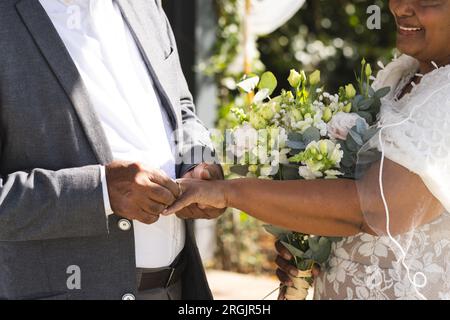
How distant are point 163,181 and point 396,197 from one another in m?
0.77

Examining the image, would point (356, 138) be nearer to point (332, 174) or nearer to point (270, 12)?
point (332, 174)

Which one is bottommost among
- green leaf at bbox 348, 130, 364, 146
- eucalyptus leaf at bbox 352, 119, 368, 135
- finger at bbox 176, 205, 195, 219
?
finger at bbox 176, 205, 195, 219

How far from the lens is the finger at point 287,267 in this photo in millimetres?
2760

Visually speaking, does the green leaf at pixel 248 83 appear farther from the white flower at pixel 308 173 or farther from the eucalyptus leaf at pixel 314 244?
the eucalyptus leaf at pixel 314 244

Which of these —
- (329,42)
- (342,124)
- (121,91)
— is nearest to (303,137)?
(342,124)

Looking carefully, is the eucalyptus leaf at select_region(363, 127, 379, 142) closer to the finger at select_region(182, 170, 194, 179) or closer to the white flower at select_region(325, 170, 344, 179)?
the white flower at select_region(325, 170, 344, 179)

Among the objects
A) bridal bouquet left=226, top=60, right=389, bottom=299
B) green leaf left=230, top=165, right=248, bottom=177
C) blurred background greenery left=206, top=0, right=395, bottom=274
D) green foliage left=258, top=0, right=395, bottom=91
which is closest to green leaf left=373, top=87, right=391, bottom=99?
bridal bouquet left=226, top=60, right=389, bottom=299

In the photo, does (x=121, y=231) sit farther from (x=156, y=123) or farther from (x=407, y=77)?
(x=407, y=77)

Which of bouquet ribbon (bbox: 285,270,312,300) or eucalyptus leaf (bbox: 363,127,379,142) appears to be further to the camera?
bouquet ribbon (bbox: 285,270,312,300)

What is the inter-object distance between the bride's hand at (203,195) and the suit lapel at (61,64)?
0.33m

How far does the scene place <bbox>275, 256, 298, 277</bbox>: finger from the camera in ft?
9.06

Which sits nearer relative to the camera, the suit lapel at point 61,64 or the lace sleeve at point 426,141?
the lace sleeve at point 426,141

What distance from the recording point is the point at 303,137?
99.0 inches

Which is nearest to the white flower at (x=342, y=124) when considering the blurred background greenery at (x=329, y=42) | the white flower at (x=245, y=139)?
the white flower at (x=245, y=139)
